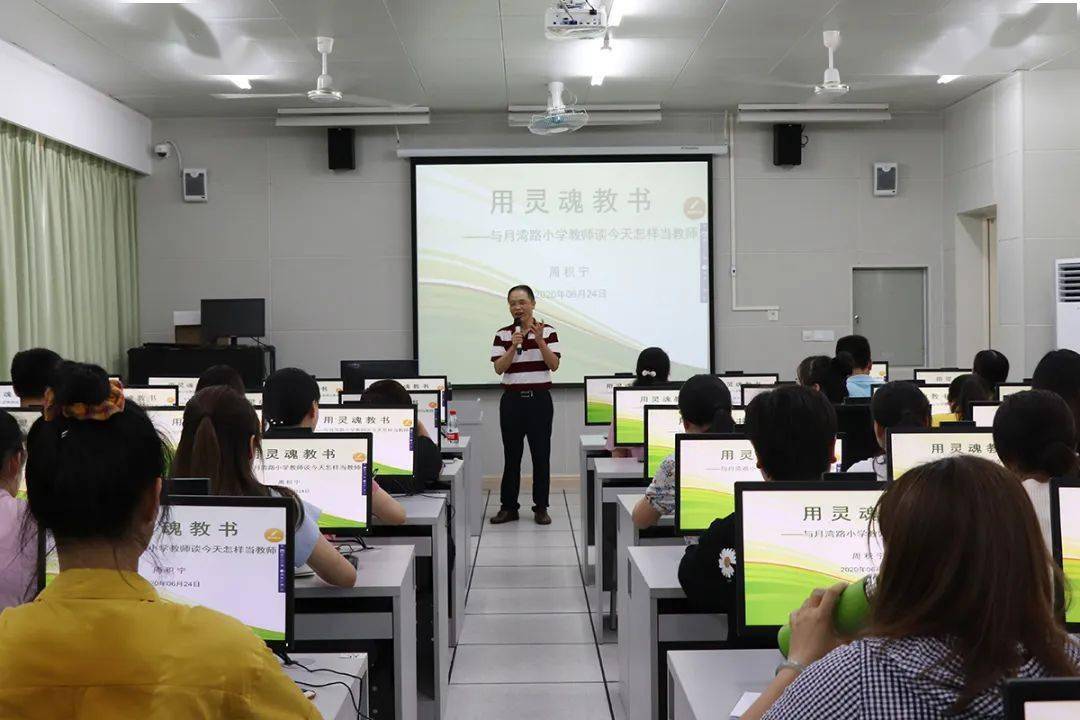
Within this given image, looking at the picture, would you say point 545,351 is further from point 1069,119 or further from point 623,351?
point 1069,119

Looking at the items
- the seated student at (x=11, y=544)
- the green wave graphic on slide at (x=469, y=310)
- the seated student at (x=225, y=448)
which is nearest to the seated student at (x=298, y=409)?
the seated student at (x=225, y=448)

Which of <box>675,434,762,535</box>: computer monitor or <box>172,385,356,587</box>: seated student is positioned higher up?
<box>172,385,356,587</box>: seated student

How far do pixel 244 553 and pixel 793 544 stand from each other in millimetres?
1171

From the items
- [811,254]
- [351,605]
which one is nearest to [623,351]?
[811,254]

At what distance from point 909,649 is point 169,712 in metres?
0.87

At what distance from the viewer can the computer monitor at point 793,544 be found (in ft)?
7.54

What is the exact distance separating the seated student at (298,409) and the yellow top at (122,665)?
2335 millimetres

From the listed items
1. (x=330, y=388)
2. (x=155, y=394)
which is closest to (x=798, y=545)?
(x=155, y=394)

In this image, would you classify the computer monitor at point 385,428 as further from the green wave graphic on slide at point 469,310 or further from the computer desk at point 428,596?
the green wave graphic on slide at point 469,310

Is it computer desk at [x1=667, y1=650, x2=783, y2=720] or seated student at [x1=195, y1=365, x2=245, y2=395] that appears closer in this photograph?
computer desk at [x1=667, y1=650, x2=783, y2=720]

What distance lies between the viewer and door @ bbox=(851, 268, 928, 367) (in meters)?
9.72

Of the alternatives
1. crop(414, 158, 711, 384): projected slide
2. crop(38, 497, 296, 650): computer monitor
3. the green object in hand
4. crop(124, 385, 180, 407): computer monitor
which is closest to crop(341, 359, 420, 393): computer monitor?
crop(124, 385, 180, 407): computer monitor

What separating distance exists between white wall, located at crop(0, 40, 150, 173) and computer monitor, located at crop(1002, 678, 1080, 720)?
23.3 ft

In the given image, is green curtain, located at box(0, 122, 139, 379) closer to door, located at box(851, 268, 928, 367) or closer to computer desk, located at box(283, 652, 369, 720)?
computer desk, located at box(283, 652, 369, 720)
